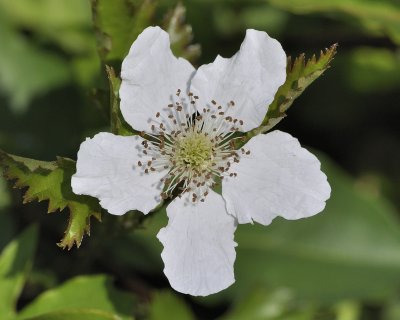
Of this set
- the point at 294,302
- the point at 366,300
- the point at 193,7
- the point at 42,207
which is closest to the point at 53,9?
the point at 193,7

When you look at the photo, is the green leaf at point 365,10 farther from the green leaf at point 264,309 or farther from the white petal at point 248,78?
the green leaf at point 264,309

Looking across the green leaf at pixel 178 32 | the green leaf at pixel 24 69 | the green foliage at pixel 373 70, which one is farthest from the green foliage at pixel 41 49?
the green foliage at pixel 373 70

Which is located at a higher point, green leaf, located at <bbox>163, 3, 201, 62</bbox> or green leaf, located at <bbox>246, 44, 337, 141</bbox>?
green leaf, located at <bbox>246, 44, 337, 141</bbox>

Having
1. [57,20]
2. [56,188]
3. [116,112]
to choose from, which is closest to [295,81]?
[116,112]

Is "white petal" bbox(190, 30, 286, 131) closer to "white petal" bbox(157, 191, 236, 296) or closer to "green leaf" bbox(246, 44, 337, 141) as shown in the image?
"green leaf" bbox(246, 44, 337, 141)

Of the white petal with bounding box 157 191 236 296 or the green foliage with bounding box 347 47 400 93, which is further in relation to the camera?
the green foliage with bounding box 347 47 400 93

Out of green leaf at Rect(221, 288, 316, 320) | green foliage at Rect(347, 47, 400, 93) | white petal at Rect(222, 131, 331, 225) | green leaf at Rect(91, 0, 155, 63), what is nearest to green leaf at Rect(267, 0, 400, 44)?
green foliage at Rect(347, 47, 400, 93)
